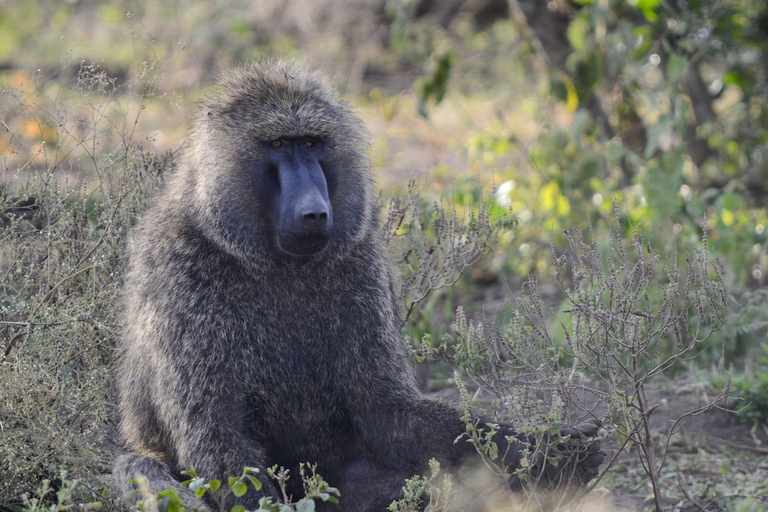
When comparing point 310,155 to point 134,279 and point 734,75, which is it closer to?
point 134,279

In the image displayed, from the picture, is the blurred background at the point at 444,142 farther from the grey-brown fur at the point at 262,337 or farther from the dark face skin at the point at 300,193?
the dark face skin at the point at 300,193

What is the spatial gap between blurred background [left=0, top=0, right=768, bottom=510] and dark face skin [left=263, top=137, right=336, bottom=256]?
0.46 metres

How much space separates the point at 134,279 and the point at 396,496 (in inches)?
45.4

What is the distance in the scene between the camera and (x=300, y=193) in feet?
8.89

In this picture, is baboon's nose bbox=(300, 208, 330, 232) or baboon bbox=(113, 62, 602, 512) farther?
baboon bbox=(113, 62, 602, 512)

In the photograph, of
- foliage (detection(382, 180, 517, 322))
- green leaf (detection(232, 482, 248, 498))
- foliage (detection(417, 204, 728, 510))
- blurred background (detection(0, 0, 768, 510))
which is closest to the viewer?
green leaf (detection(232, 482, 248, 498))

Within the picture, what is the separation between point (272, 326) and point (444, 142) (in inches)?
231

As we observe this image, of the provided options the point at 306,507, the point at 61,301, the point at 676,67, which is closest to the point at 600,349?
the point at 306,507

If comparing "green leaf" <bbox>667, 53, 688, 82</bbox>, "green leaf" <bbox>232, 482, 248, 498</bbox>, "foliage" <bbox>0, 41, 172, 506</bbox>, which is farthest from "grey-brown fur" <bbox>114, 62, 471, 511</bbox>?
"green leaf" <bbox>667, 53, 688, 82</bbox>

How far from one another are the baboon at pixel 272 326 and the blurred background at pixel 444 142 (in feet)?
0.93

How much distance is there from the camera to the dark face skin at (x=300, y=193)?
2.66 metres

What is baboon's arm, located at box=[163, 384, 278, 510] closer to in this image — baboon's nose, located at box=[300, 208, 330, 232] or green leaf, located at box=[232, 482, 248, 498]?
green leaf, located at box=[232, 482, 248, 498]

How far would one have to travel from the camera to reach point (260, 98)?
2.97 meters

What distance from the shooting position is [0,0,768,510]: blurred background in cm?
313
